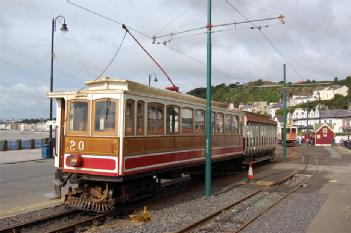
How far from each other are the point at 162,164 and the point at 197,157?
288 centimetres

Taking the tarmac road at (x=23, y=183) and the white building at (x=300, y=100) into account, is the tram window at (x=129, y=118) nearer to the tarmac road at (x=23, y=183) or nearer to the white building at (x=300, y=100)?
the tarmac road at (x=23, y=183)

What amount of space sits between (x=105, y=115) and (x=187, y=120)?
3977 mm

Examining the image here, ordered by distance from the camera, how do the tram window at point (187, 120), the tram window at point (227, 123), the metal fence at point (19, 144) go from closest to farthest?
the tram window at point (187, 120)
the tram window at point (227, 123)
the metal fence at point (19, 144)

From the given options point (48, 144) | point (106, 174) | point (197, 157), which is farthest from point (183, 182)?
point (48, 144)

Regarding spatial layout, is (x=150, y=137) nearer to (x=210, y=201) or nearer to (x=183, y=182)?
(x=210, y=201)

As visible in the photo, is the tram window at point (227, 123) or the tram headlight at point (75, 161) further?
the tram window at point (227, 123)

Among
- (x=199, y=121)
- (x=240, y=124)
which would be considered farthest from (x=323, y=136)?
(x=199, y=121)

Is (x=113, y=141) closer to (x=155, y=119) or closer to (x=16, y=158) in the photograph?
(x=155, y=119)

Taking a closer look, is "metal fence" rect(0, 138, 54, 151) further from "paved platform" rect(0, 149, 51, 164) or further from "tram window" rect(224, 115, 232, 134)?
"tram window" rect(224, 115, 232, 134)

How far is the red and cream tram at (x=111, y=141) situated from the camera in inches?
415

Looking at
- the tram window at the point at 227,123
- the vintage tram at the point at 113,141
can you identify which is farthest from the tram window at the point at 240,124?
the vintage tram at the point at 113,141

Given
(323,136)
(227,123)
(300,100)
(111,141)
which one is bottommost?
(111,141)

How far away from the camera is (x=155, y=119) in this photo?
12141mm

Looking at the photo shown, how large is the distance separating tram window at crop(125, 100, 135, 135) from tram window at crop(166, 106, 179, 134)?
1.97 meters
